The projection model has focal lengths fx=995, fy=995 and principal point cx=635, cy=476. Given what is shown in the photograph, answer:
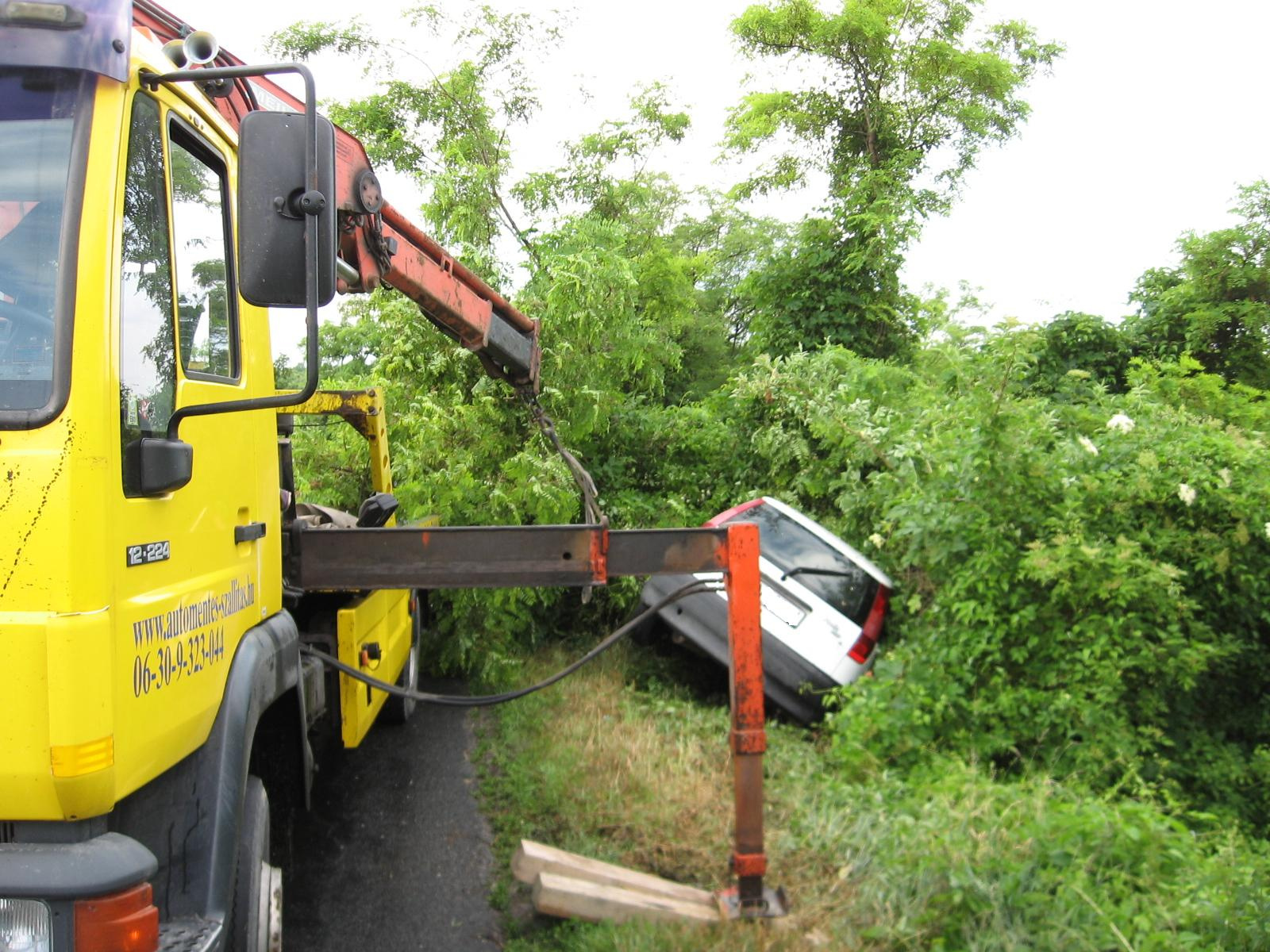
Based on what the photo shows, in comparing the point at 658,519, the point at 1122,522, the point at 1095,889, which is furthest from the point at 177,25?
the point at 658,519

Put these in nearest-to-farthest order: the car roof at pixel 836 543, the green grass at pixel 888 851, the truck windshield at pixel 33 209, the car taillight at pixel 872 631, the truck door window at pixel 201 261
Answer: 1. the truck windshield at pixel 33 209
2. the truck door window at pixel 201 261
3. the green grass at pixel 888 851
4. the car taillight at pixel 872 631
5. the car roof at pixel 836 543

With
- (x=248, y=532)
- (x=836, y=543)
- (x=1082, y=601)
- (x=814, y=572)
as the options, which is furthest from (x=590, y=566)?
(x=836, y=543)

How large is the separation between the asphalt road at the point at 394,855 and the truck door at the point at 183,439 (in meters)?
1.58

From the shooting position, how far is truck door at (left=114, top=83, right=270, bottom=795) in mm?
2244

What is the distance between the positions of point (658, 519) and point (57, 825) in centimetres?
683

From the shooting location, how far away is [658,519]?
8758 millimetres

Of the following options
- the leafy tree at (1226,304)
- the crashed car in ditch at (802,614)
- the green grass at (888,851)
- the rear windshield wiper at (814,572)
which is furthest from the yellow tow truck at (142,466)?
the leafy tree at (1226,304)

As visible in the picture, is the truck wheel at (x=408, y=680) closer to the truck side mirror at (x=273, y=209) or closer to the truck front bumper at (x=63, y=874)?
the truck front bumper at (x=63, y=874)

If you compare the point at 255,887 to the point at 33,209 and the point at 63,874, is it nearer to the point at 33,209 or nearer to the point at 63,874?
the point at 63,874

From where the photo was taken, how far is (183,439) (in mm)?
2553

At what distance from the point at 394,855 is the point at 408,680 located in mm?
1886

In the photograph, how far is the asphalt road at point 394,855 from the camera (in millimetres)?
3904

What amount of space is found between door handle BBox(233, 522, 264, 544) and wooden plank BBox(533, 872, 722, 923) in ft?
5.61

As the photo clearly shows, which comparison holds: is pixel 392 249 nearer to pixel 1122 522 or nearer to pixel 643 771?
pixel 643 771
